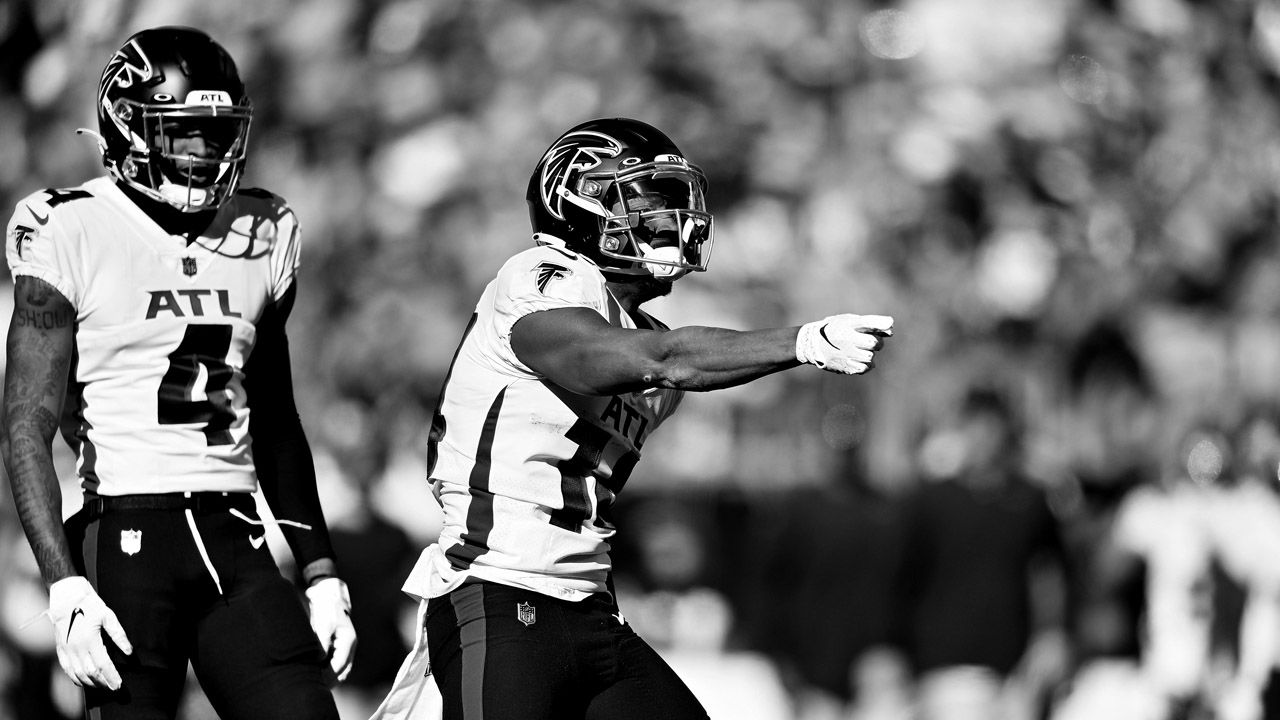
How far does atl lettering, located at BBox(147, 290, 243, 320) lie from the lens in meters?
4.04

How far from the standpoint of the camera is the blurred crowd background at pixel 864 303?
7.50 m

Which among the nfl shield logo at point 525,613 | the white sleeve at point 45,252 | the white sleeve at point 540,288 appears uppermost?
the white sleeve at point 45,252

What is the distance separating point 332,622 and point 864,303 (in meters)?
4.66

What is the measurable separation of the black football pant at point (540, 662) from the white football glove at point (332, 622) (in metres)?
0.46

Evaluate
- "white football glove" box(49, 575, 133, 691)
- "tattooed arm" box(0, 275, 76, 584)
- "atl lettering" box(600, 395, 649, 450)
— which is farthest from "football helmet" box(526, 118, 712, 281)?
"white football glove" box(49, 575, 133, 691)

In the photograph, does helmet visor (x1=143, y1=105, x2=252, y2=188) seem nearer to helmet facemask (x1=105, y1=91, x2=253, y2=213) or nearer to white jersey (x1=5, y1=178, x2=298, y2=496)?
helmet facemask (x1=105, y1=91, x2=253, y2=213)

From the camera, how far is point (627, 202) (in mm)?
4008

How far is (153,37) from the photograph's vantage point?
422 cm

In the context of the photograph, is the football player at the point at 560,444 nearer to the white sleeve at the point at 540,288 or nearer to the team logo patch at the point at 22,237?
the white sleeve at the point at 540,288

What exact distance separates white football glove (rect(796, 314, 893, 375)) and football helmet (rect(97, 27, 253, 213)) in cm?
161

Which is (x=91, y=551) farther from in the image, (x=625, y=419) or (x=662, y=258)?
(x=662, y=258)

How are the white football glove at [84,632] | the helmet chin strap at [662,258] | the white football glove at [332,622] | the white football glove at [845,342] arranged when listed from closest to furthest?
the white football glove at [845,342]
the white football glove at [84,632]
the helmet chin strap at [662,258]
the white football glove at [332,622]

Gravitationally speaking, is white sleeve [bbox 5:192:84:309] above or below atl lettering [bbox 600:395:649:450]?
above

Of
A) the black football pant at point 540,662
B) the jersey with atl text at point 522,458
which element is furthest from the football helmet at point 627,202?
the black football pant at point 540,662
